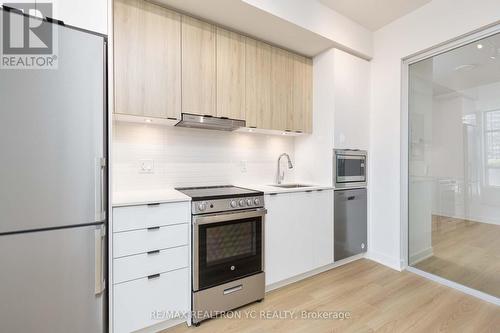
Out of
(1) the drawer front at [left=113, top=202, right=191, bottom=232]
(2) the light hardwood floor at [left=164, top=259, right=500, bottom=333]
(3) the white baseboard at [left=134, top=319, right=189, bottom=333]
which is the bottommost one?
(2) the light hardwood floor at [left=164, top=259, right=500, bottom=333]

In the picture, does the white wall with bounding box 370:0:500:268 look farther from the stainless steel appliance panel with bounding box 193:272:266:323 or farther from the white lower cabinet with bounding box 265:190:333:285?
the stainless steel appliance panel with bounding box 193:272:266:323

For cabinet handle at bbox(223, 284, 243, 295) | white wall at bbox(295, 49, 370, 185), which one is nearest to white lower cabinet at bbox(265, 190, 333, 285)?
cabinet handle at bbox(223, 284, 243, 295)

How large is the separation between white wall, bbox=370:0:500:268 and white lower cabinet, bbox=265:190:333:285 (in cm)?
73

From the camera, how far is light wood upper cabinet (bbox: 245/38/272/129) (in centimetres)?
239

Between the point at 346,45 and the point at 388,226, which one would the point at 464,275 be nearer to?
the point at 388,226

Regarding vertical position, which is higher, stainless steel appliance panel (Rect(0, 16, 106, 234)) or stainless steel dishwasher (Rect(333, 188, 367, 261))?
stainless steel appliance panel (Rect(0, 16, 106, 234))

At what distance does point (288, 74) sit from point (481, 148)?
199 cm

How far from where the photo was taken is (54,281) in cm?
125

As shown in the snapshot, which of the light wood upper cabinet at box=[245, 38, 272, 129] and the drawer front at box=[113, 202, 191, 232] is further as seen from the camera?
the light wood upper cabinet at box=[245, 38, 272, 129]

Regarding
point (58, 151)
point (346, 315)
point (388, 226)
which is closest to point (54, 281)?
point (58, 151)

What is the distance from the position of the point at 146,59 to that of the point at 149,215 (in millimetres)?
1239

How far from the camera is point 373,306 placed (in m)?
1.98

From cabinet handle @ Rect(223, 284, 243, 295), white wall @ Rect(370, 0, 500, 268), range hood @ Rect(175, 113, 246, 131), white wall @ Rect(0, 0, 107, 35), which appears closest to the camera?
white wall @ Rect(0, 0, 107, 35)

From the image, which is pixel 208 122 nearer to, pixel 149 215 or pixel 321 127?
pixel 149 215
